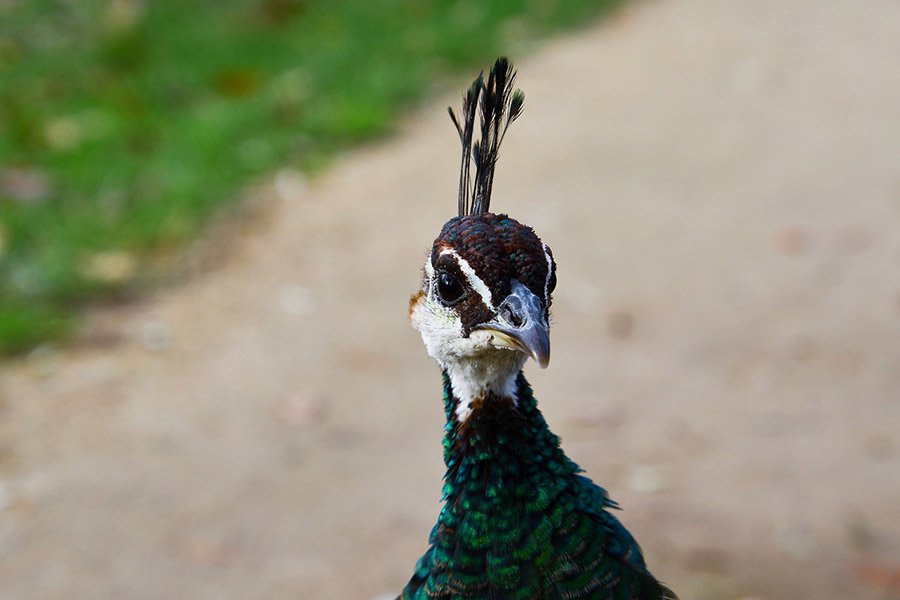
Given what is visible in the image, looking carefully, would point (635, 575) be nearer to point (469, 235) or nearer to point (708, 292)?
point (469, 235)

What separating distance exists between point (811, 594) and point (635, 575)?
109 cm

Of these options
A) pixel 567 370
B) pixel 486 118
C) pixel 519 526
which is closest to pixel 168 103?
pixel 567 370

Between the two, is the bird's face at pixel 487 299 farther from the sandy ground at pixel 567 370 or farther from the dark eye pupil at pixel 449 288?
the sandy ground at pixel 567 370

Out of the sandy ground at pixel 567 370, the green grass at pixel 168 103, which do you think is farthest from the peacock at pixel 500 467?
the green grass at pixel 168 103

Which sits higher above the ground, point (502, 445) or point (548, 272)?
point (548, 272)

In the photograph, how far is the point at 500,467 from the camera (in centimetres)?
180

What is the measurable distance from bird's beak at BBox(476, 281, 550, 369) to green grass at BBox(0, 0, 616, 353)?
2.50 metres

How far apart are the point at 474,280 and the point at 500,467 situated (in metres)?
0.30

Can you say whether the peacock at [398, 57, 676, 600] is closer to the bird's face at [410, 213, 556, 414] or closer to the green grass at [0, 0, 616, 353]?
the bird's face at [410, 213, 556, 414]

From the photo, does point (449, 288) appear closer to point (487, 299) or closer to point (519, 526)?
point (487, 299)

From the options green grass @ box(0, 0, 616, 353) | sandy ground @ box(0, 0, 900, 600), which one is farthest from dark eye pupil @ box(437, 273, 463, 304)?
green grass @ box(0, 0, 616, 353)

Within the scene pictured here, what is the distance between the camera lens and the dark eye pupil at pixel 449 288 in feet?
5.78

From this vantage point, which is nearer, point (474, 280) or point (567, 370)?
point (474, 280)

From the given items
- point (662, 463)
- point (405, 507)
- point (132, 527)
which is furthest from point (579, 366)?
point (132, 527)
